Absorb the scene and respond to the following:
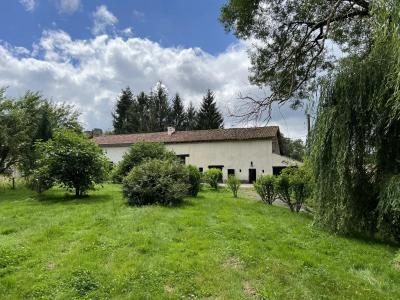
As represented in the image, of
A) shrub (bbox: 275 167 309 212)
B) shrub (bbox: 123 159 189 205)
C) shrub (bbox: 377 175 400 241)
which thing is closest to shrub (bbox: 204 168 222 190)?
shrub (bbox: 275 167 309 212)

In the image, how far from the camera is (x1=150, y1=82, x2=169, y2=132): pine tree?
59.5 meters

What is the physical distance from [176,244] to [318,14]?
28.5ft

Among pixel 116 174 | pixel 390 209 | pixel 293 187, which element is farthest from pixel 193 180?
pixel 390 209

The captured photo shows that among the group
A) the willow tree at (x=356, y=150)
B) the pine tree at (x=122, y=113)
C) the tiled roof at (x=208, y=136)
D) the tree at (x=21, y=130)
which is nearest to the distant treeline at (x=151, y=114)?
the pine tree at (x=122, y=113)

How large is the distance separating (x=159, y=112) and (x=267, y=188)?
4672 cm

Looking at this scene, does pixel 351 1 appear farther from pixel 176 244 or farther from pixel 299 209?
pixel 176 244

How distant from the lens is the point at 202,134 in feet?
124

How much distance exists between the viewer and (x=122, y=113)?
6000 centimetres

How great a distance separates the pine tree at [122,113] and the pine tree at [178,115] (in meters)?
7.07

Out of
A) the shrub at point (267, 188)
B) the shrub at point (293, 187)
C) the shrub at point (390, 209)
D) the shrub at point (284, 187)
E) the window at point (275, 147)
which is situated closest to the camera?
the shrub at point (390, 209)

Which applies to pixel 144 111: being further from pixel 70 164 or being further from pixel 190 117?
pixel 70 164

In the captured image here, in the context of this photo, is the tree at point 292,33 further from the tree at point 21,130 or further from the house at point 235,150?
the house at point 235,150

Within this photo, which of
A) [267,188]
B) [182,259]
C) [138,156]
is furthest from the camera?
[138,156]

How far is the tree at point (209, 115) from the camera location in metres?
53.0
